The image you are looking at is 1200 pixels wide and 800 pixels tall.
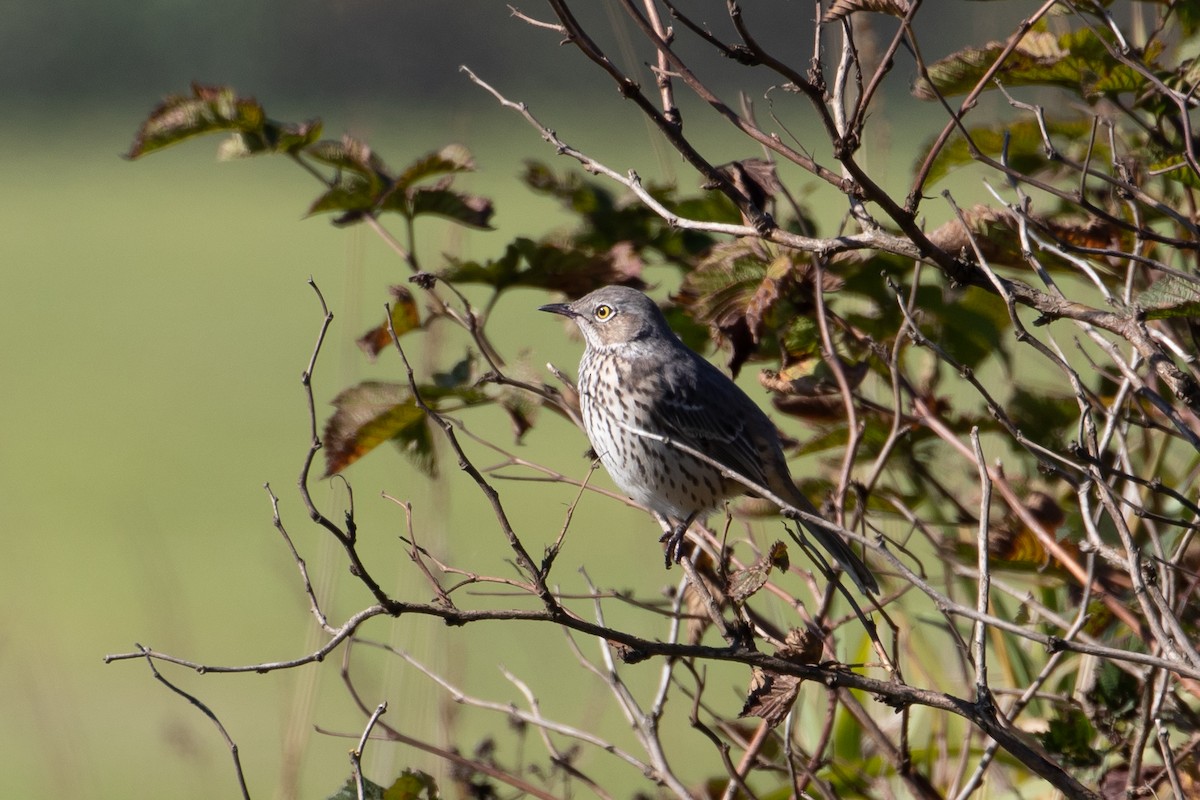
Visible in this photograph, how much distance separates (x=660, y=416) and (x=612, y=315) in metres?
0.30

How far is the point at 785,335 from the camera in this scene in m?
2.64

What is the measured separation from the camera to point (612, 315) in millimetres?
3633

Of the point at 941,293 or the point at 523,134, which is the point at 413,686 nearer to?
the point at 941,293

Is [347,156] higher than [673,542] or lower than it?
higher

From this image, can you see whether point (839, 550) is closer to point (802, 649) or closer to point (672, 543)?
point (672, 543)

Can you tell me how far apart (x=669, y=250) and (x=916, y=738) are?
1647 mm

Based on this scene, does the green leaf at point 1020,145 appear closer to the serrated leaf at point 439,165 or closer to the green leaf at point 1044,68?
the green leaf at point 1044,68

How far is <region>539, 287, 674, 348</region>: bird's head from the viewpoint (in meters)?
3.60

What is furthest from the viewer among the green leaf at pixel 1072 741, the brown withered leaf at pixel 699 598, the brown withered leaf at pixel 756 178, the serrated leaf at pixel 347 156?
the serrated leaf at pixel 347 156

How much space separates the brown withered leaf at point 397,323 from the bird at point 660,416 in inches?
25.4

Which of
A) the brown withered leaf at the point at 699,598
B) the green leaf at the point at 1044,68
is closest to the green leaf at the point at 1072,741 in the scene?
the brown withered leaf at the point at 699,598

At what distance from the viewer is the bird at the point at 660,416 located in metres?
3.42

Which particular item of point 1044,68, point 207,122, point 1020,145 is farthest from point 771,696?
point 207,122

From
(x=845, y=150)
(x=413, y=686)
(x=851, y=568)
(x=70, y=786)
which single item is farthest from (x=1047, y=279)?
(x=70, y=786)
